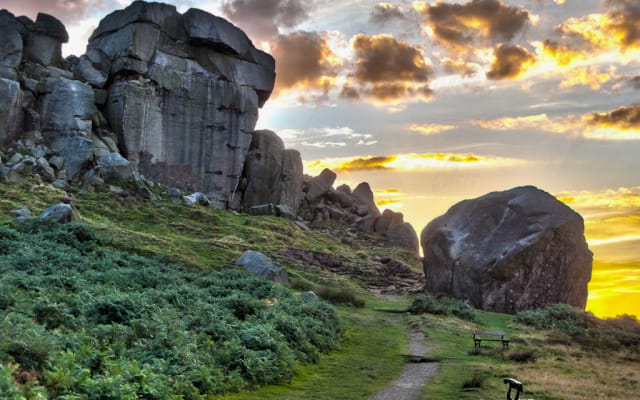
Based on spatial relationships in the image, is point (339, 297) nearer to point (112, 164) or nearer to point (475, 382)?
point (475, 382)

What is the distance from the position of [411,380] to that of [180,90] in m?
76.5


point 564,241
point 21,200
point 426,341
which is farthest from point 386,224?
point 426,341

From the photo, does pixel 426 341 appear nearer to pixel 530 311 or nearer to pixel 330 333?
pixel 330 333

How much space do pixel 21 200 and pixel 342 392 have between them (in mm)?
49713

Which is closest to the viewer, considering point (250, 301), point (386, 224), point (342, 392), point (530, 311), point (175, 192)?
point (342, 392)

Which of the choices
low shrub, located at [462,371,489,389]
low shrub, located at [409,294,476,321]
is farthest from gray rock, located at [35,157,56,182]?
low shrub, located at [462,371,489,389]

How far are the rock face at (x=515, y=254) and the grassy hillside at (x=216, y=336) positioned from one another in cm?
459

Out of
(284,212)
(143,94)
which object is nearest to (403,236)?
(284,212)

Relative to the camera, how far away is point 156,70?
90375mm

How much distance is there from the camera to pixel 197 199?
88875 millimetres

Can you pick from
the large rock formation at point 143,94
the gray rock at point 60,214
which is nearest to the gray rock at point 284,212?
the large rock formation at point 143,94

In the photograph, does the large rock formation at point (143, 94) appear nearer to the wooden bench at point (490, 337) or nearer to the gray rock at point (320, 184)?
the gray rock at point (320, 184)

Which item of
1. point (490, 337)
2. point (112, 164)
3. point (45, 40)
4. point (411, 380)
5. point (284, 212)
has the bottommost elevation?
point (411, 380)

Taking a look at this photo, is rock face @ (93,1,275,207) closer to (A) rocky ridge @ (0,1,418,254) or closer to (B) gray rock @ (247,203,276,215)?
(A) rocky ridge @ (0,1,418,254)
